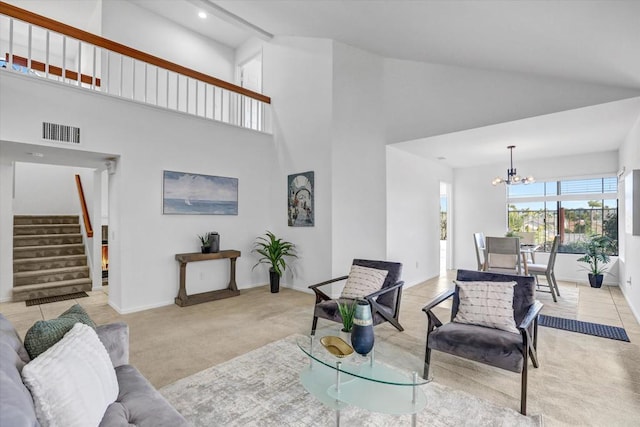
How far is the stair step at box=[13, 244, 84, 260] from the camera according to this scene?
17.7 ft

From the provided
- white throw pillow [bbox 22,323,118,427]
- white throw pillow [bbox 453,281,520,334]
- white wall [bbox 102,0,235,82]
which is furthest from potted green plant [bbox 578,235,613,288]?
white wall [bbox 102,0,235,82]

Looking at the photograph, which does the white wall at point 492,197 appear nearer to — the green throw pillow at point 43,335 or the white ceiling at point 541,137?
the white ceiling at point 541,137

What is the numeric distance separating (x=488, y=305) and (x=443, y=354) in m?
0.71

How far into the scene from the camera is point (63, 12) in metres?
6.29

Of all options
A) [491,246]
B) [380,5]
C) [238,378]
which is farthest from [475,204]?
[238,378]

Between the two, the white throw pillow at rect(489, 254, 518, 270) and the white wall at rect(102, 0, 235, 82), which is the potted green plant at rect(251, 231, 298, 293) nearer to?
the white throw pillow at rect(489, 254, 518, 270)

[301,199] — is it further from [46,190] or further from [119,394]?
[46,190]

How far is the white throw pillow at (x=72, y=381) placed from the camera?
3.82 ft

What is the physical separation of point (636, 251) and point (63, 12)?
1031 centimetres

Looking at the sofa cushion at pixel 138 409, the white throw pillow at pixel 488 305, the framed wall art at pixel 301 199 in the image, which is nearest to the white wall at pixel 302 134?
the framed wall art at pixel 301 199

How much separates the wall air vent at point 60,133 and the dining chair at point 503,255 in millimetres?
5849

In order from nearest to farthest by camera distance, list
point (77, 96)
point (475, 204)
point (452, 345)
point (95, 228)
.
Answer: point (452, 345), point (77, 96), point (95, 228), point (475, 204)

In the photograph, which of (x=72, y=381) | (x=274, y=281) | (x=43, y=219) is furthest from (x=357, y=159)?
(x=43, y=219)

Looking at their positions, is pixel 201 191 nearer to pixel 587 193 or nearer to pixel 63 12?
pixel 63 12
